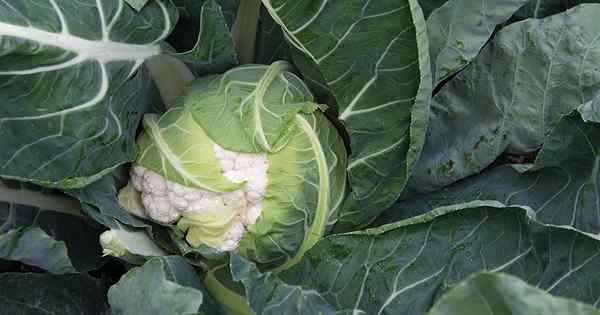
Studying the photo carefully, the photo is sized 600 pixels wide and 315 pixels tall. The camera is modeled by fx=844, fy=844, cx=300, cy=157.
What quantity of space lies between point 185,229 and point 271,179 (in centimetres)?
19

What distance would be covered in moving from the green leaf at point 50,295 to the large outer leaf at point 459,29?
29.7 inches

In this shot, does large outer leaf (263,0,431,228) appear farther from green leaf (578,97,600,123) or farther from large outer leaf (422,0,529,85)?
green leaf (578,97,600,123)

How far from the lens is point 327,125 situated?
1453mm

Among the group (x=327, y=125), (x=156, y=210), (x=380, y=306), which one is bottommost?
(x=380, y=306)

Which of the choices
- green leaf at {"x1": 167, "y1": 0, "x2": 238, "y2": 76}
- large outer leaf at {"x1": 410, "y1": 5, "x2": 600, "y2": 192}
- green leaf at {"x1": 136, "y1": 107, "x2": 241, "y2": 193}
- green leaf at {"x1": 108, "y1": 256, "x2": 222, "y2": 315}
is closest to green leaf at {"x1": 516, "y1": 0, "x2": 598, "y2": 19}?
large outer leaf at {"x1": 410, "y1": 5, "x2": 600, "y2": 192}

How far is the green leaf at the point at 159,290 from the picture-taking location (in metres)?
1.20

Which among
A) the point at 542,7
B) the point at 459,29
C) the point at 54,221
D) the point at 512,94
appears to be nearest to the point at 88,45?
the point at 54,221

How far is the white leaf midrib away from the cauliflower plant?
0.11 meters

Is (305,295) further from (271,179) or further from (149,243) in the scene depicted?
(149,243)

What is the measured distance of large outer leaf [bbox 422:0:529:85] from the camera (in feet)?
4.80

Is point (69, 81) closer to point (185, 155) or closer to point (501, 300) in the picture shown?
point (185, 155)

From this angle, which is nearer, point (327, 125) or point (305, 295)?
point (305, 295)

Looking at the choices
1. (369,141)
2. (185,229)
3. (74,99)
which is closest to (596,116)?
(369,141)

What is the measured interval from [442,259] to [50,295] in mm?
714
